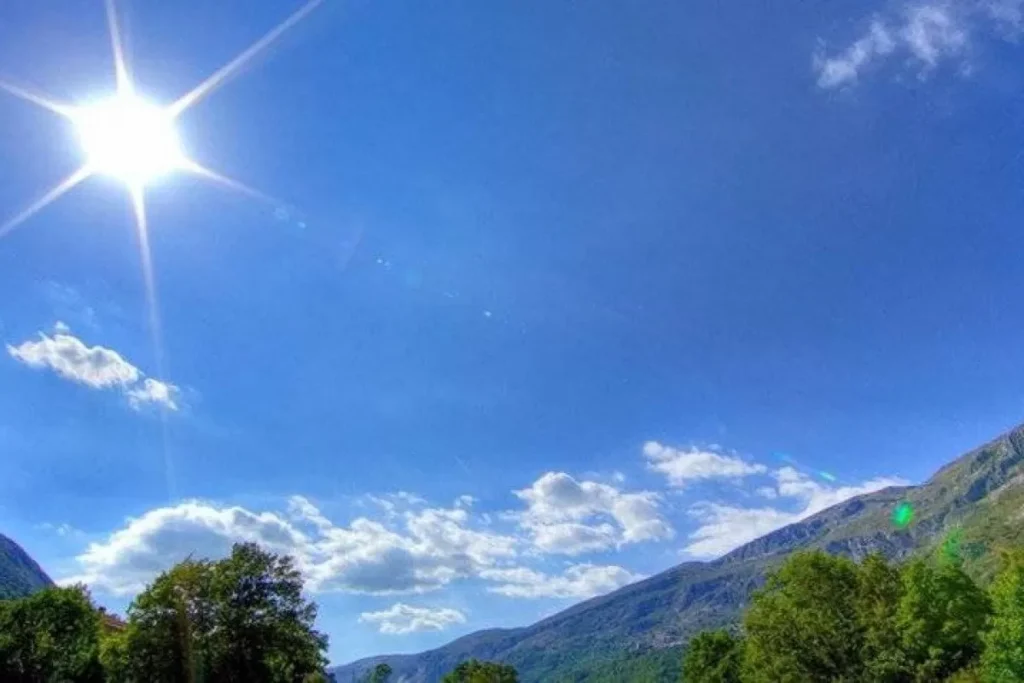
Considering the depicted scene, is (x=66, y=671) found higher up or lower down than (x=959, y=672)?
higher up

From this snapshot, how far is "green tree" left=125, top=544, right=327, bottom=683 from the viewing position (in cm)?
4466

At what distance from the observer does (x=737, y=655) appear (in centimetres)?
8775

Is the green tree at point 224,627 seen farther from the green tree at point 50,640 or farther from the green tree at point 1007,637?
the green tree at point 1007,637

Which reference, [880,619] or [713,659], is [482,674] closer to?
[713,659]

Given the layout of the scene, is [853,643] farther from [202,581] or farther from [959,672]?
[202,581]

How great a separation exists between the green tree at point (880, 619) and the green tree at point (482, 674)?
69087 mm

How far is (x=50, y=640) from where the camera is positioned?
58.8 metres

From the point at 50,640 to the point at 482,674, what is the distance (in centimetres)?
7046

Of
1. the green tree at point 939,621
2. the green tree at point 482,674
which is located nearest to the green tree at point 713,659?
the green tree at point 482,674

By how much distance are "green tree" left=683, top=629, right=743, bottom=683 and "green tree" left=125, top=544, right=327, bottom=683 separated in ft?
183

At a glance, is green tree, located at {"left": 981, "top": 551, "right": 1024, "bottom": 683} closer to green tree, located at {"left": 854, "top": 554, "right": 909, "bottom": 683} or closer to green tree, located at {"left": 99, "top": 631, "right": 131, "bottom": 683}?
green tree, located at {"left": 854, "top": 554, "right": 909, "bottom": 683}

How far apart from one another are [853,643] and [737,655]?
3403 cm

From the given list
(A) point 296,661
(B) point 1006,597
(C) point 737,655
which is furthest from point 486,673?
(B) point 1006,597

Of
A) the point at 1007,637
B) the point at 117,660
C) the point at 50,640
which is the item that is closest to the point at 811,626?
the point at 1007,637
